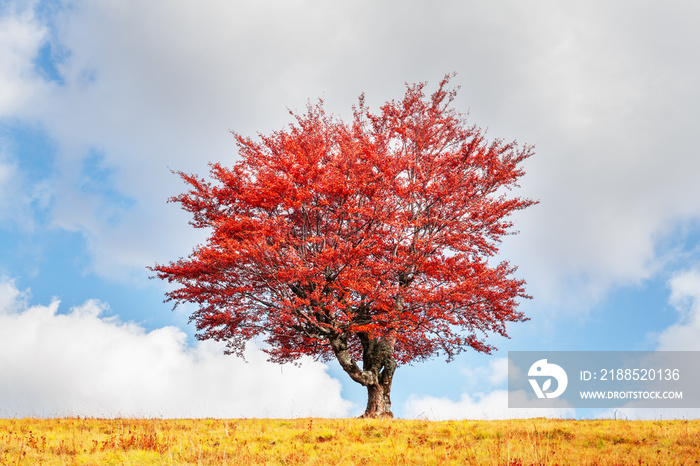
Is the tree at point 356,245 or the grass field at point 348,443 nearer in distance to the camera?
the grass field at point 348,443

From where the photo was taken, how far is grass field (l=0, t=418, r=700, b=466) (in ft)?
36.0

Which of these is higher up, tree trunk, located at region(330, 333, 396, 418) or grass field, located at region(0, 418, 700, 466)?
tree trunk, located at region(330, 333, 396, 418)

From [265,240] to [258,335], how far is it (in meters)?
4.94

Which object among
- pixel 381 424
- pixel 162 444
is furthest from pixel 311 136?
pixel 162 444

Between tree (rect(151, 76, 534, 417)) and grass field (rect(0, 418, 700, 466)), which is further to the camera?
tree (rect(151, 76, 534, 417))

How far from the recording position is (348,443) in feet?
41.5

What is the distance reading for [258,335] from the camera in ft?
66.6

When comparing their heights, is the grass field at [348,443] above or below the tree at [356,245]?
below

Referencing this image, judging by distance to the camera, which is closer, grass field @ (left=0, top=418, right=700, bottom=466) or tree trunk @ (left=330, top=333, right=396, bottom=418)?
grass field @ (left=0, top=418, right=700, bottom=466)

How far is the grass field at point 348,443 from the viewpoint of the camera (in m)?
11.0

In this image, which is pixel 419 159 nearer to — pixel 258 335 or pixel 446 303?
pixel 446 303

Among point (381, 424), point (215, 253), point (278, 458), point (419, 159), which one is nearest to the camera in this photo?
point (278, 458)

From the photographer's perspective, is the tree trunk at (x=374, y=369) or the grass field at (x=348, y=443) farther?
the tree trunk at (x=374, y=369)

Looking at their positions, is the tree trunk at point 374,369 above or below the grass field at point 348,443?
above
